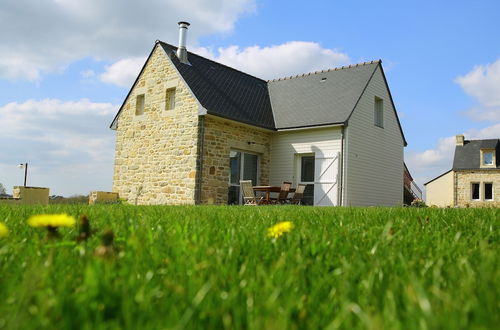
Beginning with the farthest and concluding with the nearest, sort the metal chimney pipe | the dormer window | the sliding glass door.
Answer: the dormer window < the metal chimney pipe < the sliding glass door

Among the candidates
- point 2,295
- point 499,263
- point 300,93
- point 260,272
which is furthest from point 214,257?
point 300,93

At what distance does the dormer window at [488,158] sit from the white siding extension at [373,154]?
19535mm

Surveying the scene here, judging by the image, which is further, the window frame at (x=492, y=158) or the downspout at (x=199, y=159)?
the window frame at (x=492, y=158)

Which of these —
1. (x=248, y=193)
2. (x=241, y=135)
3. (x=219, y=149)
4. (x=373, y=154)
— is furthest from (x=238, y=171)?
(x=373, y=154)

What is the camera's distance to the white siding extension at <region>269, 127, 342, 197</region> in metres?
16.4

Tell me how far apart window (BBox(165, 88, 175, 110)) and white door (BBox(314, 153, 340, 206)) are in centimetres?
594

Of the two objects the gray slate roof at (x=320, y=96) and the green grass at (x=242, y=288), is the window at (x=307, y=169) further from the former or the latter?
the green grass at (x=242, y=288)

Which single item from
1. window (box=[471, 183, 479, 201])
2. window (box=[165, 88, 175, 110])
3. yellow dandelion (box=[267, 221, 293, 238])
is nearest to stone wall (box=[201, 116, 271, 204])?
window (box=[165, 88, 175, 110])

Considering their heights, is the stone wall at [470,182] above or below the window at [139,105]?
below

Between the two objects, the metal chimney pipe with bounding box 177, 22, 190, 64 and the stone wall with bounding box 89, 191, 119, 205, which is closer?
the stone wall with bounding box 89, 191, 119, 205

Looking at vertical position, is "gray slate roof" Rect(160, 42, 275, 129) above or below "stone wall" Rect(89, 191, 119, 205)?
above

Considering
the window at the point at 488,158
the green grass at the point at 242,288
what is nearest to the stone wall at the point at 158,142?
the green grass at the point at 242,288

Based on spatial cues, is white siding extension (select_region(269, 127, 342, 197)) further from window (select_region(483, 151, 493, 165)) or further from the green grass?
window (select_region(483, 151, 493, 165))

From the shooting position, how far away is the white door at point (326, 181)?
1599 cm
